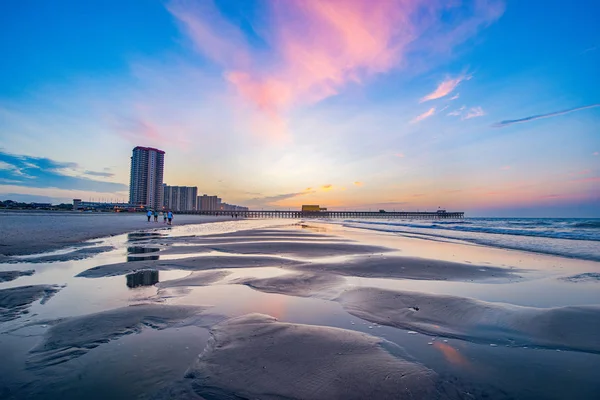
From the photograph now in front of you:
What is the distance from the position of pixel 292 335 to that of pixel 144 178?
18378 cm

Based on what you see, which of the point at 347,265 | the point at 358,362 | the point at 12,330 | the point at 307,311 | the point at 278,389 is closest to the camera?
the point at 278,389

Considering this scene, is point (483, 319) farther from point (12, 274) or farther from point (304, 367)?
point (12, 274)

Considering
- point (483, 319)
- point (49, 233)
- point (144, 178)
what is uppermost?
point (144, 178)

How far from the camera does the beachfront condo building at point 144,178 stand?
162m

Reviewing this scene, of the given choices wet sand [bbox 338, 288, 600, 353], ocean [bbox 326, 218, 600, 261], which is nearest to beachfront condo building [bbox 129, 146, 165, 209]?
ocean [bbox 326, 218, 600, 261]

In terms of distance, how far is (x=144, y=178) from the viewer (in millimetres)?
164375

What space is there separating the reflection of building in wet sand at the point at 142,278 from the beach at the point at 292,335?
9cm

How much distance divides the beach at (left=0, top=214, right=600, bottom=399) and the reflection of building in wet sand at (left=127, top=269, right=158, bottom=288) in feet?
0.29

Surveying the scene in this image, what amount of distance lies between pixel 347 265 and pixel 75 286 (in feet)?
25.7

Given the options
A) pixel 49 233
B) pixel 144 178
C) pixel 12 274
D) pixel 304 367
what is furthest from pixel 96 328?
pixel 144 178

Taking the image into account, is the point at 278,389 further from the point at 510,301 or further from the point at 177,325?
the point at 510,301

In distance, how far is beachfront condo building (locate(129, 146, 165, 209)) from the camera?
162m

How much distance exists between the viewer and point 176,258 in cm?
1077

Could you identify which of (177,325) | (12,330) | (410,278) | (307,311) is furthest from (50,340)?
(410,278)
